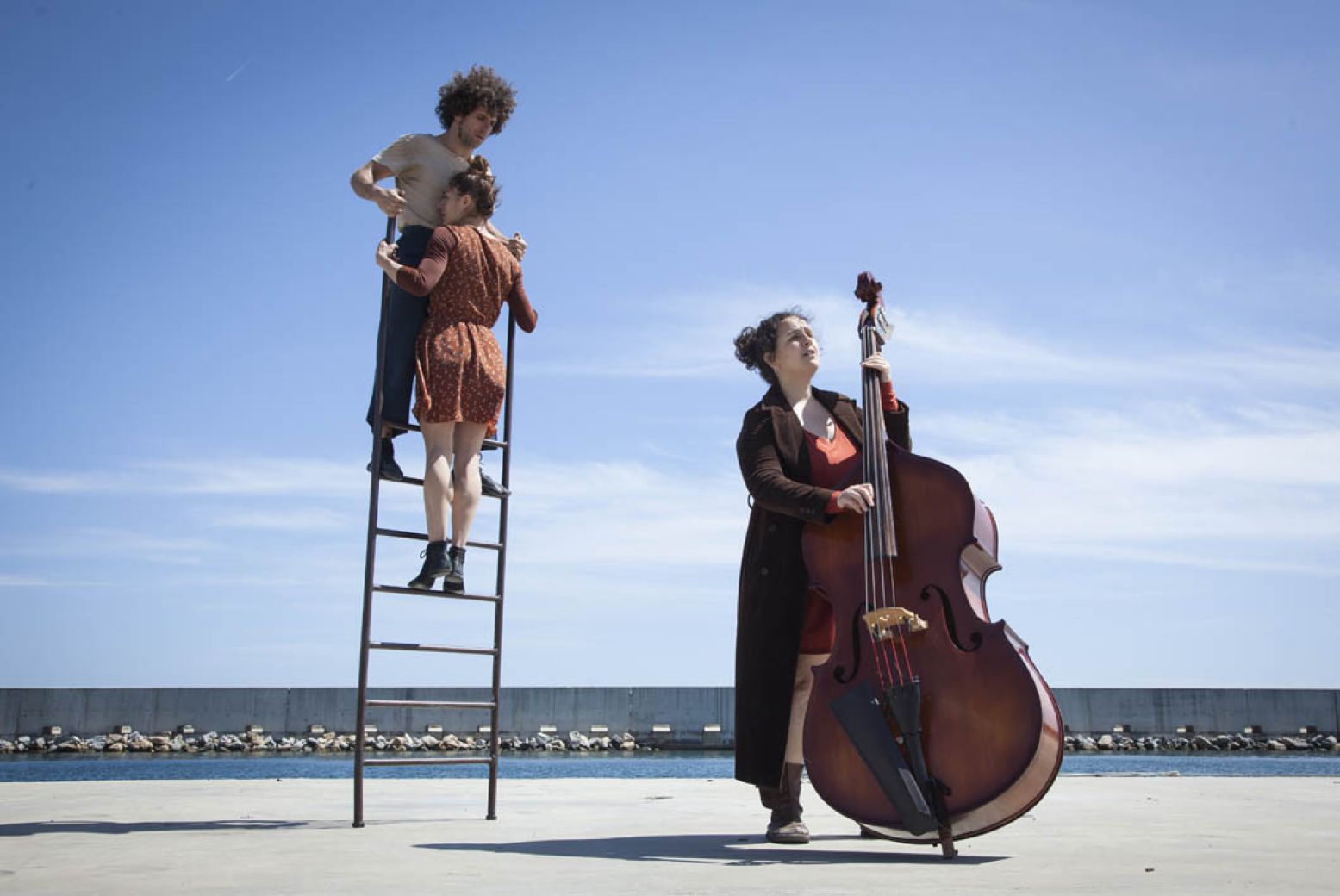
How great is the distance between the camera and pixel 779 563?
3.85 metres

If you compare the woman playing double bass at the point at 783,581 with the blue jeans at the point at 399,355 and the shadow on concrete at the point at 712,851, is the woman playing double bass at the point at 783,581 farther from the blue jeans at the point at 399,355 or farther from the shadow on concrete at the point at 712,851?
the blue jeans at the point at 399,355

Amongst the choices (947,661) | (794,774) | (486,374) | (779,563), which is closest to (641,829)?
(794,774)

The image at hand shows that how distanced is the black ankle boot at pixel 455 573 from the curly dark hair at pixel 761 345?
1229mm

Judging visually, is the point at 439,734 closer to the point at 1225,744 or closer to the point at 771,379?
the point at 1225,744

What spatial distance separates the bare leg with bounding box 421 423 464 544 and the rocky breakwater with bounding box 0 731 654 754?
22251 millimetres

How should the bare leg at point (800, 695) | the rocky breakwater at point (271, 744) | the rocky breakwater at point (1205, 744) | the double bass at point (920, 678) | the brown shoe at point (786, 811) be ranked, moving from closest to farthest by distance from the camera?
the double bass at point (920, 678)
the brown shoe at point (786, 811)
the bare leg at point (800, 695)
the rocky breakwater at point (1205, 744)
the rocky breakwater at point (271, 744)

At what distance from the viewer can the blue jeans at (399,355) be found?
14.6 ft

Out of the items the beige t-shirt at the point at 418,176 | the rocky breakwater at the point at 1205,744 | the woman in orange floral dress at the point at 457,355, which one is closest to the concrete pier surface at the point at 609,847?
the woman in orange floral dress at the point at 457,355

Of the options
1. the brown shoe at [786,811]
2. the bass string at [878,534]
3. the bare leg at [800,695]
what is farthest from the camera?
the bare leg at [800,695]

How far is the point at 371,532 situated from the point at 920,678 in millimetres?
2093

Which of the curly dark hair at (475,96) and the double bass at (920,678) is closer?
the double bass at (920,678)

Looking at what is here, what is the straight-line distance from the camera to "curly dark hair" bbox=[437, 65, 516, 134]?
15.4 feet

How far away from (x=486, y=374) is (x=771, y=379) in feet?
3.53

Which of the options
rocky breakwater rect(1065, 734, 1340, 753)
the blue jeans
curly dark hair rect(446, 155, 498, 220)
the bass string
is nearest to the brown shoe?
the bass string
